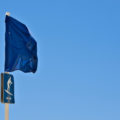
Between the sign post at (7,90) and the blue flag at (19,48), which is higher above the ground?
the blue flag at (19,48)

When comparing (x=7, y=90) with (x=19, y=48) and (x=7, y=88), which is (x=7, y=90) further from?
(x=19, y=48)

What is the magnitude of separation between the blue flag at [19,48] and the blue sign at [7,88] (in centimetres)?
65

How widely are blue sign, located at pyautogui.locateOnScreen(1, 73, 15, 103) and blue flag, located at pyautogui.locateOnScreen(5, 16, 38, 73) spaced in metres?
0.65

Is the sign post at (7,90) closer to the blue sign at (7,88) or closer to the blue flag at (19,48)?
the blue sign at (7,88)

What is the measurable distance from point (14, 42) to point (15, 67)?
1470 millimetres

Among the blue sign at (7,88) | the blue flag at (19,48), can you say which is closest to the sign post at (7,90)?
the blue sign at (7,88)

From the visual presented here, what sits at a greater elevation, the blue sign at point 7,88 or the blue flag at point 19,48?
the blue flag at point 19,48

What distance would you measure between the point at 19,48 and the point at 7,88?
2.84 meters

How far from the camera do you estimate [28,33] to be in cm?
2672

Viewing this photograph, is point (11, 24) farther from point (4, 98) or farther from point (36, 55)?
point (4, 98)

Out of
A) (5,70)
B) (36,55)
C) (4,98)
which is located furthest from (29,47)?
(4,98)

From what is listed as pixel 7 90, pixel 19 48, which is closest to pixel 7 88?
pixel 7 90

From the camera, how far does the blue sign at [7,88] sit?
2317 cm

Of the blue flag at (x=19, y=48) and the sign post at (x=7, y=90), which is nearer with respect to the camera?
the sign post at (x=7, y=90)
